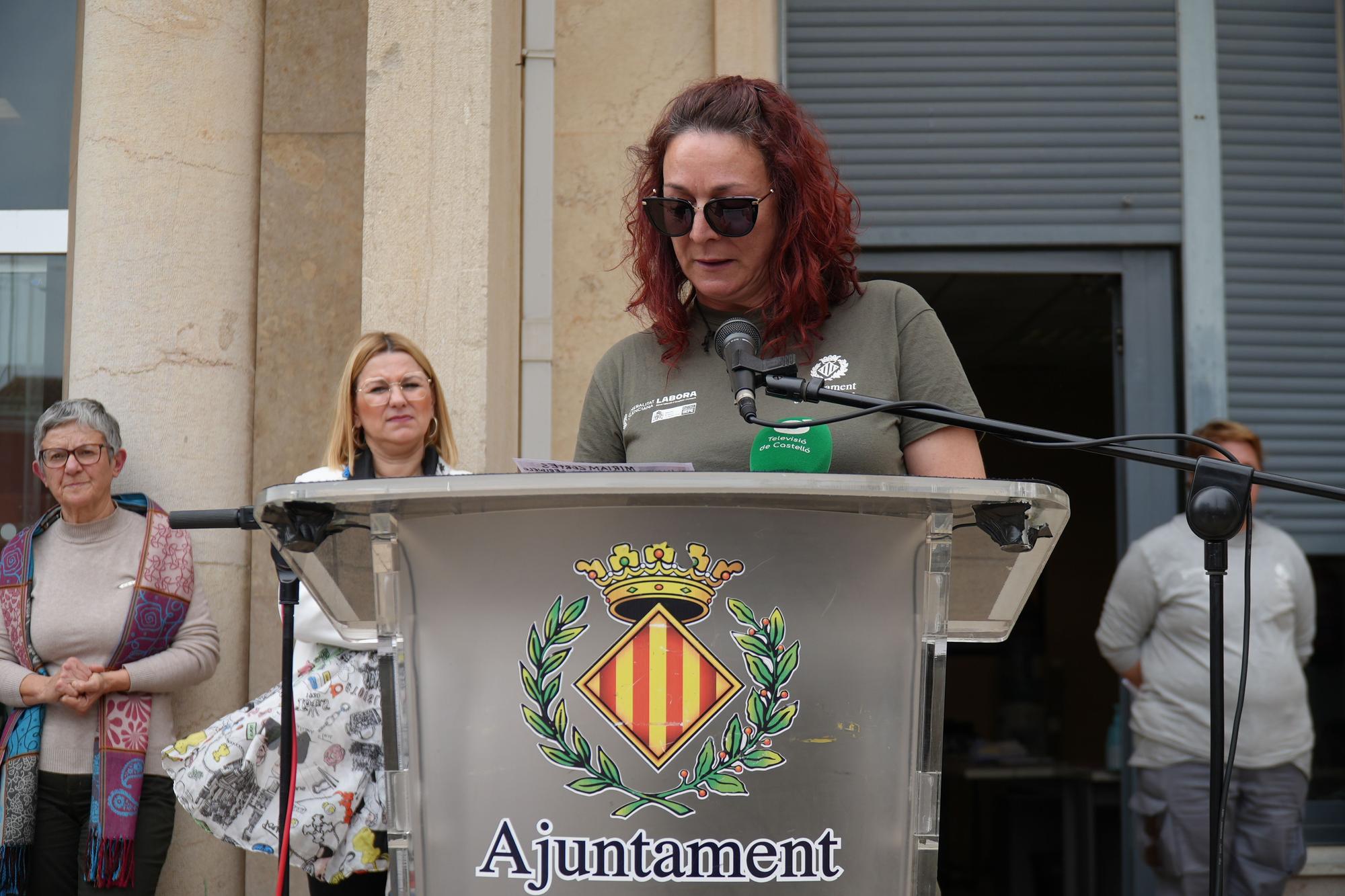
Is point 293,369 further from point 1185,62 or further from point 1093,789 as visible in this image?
point 1093,789

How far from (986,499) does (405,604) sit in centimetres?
64

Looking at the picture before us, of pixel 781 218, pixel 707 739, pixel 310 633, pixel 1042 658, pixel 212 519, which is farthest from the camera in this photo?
pixel 1042 658

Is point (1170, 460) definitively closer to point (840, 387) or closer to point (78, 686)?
point (840, 387)

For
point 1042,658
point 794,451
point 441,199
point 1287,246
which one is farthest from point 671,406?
point 1042,658

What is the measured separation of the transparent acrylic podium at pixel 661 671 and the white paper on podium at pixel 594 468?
30 mm

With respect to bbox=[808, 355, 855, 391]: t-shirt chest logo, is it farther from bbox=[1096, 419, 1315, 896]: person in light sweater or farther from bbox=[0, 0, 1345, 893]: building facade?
bbox=[1096, 419, 1315, 896]: person in light sweater

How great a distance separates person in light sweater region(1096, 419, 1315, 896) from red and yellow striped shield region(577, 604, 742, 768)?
3.72m

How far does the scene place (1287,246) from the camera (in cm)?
538

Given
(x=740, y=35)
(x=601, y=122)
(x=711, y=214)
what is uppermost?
(x=740, y=35)

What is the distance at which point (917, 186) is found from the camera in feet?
17.7

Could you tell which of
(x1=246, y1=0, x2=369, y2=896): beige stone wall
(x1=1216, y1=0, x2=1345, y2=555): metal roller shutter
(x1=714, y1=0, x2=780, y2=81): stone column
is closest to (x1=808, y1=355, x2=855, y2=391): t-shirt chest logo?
(x1=714, y1=0, x2=780, y2=81): stone column

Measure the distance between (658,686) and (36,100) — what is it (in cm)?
548

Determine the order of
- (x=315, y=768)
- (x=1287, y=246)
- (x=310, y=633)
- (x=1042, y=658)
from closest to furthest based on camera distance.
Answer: (x=315, y=768) → (x=310, y=633) → (x=1287, y=246) → (x=1042, y=658)

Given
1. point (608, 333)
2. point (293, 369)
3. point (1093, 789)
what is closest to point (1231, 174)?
point (608, 333)
